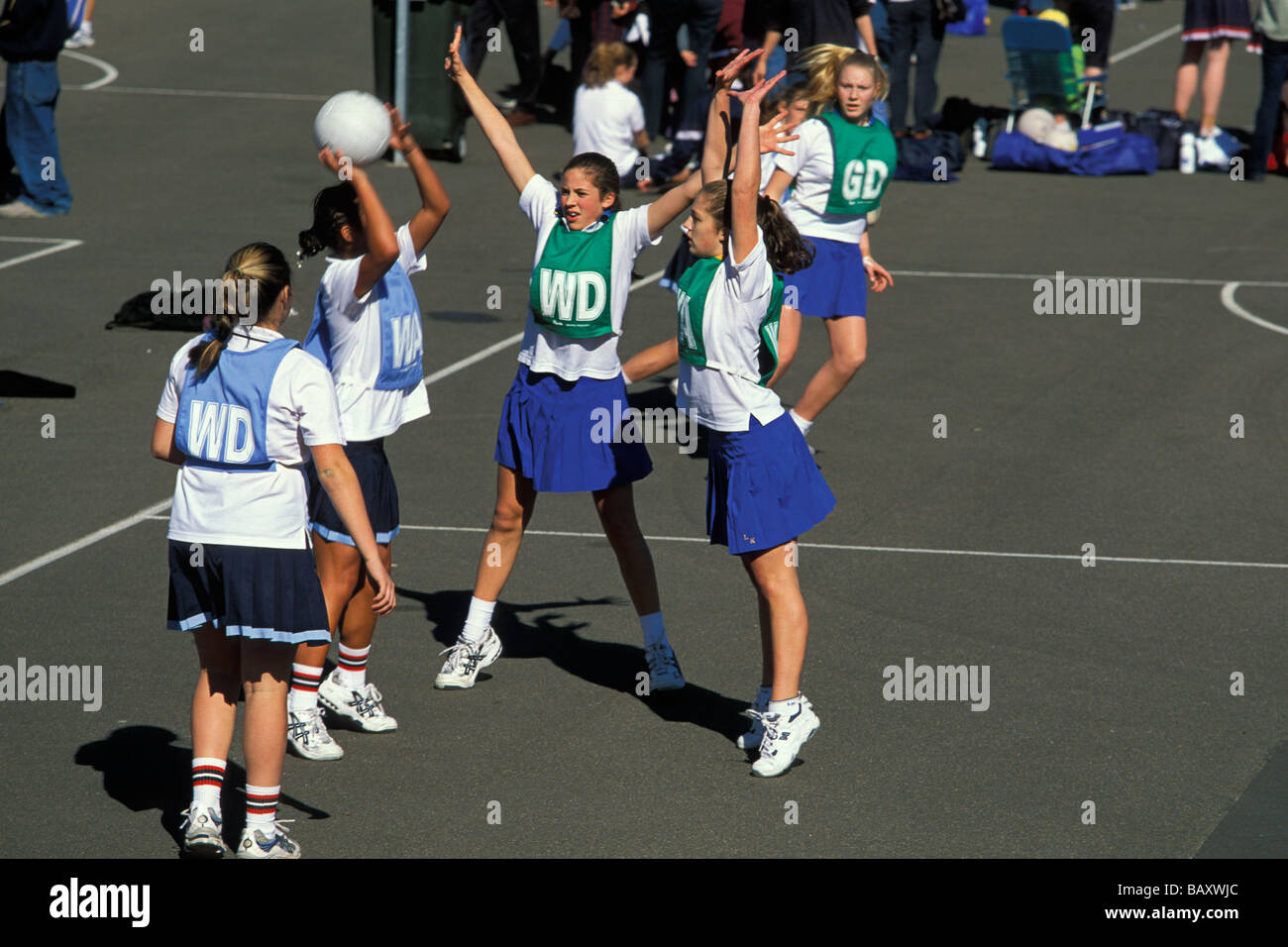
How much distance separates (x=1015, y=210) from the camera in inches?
676

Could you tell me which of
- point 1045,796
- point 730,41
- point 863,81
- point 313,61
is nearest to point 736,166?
point 1045,796

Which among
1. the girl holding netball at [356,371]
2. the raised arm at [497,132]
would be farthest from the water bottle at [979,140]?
the girl holding netball at [356,371]

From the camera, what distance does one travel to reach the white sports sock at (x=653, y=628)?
6.75 meters

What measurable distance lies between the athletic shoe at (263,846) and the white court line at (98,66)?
18.7 m

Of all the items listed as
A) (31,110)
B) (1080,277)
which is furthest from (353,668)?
(31,110)

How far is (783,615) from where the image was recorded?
5980 mm

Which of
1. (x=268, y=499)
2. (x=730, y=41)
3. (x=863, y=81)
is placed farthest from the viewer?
(x=730, y=41)

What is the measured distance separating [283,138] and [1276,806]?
16.0m

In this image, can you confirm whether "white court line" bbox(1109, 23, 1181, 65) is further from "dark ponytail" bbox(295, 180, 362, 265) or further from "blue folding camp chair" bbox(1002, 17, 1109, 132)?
"dark ponytail" bbox(295, 180, 362, 265)

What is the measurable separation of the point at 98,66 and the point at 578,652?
18.9 metres

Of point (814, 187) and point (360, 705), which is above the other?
point (814, 187)

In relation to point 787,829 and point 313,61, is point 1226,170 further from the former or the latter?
point 787,829

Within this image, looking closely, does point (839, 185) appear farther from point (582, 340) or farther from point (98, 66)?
point (98, 66)

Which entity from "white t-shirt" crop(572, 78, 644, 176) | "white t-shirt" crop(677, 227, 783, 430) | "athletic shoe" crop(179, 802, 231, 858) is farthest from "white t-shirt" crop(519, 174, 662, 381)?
"white t-shirt" crop(572, 78, 644, 176)
